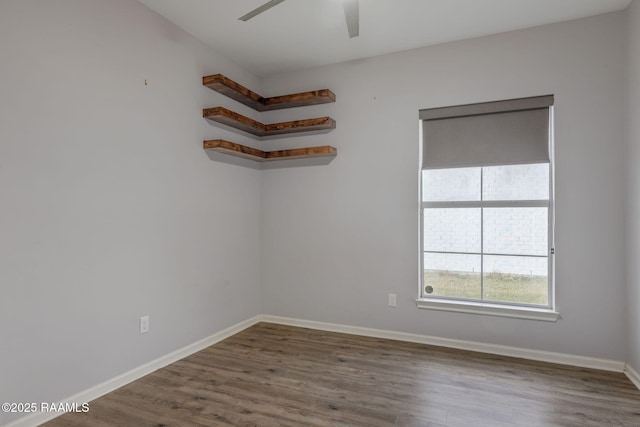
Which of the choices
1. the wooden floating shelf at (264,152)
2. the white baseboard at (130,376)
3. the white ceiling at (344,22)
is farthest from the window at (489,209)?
the white baseboard at (130,376)

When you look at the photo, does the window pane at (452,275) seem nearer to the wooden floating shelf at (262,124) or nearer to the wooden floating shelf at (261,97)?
the wooden floating shelf at (262,124)

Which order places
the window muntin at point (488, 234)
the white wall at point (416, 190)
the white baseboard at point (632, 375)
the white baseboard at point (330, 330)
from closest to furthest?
the white baseboard at point (330, 330)
the white baseboard at point (632, 375)
the white wall at point (416, 190)
the window muntin at point (488, 234)

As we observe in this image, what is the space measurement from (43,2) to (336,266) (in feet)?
9.74

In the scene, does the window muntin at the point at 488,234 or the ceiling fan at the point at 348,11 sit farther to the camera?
the window muntin at the point at 488,234

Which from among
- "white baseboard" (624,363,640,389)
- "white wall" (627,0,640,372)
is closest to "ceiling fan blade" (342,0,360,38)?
"white wall" (627,0,640,372)

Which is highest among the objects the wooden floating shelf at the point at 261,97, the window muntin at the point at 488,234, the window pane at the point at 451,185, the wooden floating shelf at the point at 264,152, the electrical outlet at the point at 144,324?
the wooden floating shelf at the point at 261,97

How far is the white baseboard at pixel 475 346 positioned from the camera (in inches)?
106

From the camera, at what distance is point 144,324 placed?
8.53ft

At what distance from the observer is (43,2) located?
2.00 meters

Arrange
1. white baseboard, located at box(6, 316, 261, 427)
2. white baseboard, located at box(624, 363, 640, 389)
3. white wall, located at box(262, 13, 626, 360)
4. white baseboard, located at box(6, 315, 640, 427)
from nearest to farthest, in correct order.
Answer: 1. white baseboard, located at box(6, 316, 261, 427)
2. white baseboard, located at box(6, 315, 640, 427)
3. white baseboard, located at box(624, 363, 640, 389)
4. white wall, located at box(262, 13, 626, 360)

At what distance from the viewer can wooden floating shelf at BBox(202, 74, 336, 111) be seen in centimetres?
311

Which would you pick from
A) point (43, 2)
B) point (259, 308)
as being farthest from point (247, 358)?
point (43, 2)

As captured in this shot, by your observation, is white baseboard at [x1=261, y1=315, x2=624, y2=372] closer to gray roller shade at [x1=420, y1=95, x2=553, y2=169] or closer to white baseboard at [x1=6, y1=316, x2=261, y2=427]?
white baseboard at [x1=6, y1=316, x2=261, y2=427]

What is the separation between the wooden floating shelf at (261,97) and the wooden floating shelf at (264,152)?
1.58ft
